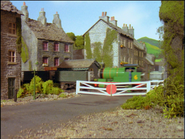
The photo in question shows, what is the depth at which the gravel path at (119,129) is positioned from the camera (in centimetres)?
568

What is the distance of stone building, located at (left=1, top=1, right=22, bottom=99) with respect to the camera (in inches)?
723

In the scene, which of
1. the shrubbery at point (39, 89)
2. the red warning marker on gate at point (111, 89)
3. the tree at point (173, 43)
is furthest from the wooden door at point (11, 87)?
the tree at point (173, 43)

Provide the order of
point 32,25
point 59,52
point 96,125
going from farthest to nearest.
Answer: point 59,52 < point 32,25 < point 96,125

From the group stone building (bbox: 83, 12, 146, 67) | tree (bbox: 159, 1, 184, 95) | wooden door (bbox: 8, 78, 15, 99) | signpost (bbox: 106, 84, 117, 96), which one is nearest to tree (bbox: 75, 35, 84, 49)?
stone building (bbox: 83, 12, 146, 67)

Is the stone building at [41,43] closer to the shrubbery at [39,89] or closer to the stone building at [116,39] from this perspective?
the stone building at [116,39]

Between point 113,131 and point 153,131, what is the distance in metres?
1.12

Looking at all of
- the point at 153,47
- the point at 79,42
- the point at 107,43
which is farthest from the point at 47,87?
the point at 153,47

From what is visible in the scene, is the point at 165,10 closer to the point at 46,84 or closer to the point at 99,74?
the point at 46,84

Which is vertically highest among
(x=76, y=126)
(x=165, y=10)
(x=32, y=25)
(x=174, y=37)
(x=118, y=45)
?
(x=32, y=25)

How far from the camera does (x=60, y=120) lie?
8.05 m

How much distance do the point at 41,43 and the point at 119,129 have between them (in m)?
28.6

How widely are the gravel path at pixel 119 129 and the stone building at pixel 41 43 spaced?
25284mm

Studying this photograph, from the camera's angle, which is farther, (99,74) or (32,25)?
(32,25)

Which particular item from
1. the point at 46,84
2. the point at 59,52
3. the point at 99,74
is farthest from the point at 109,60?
the point at 46,84
